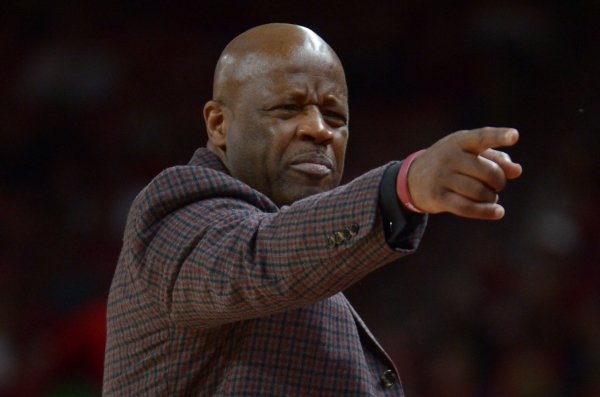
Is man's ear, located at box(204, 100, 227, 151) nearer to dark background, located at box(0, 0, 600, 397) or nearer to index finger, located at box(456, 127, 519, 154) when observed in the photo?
index finger, located at box(456, 127, 519, 154)

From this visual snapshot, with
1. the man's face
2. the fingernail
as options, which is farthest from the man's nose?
the fingernail

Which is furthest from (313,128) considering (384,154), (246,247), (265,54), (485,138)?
(384,154)

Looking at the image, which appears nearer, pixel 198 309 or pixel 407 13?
pixel 198 309

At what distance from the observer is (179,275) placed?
1.64 meters

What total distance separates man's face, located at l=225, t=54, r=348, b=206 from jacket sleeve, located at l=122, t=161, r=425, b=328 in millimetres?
238

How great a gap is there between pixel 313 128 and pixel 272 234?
49 centimetres

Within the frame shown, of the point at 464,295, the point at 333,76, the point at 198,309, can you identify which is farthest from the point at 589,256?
the point at 198,309

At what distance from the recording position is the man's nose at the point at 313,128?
78.5 inches

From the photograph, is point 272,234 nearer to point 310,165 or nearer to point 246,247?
point 246,247

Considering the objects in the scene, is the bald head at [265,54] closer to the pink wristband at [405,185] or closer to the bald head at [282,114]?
the bald head at [282,114]

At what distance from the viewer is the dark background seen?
4.54 m

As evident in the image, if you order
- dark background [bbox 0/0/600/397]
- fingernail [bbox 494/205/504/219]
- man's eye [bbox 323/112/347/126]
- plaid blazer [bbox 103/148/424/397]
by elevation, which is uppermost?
fingernail [bbox 494/205/504/219]

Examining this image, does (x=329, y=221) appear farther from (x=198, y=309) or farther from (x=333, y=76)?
(x=333, y=76)

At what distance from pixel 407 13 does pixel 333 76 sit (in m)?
3.64
